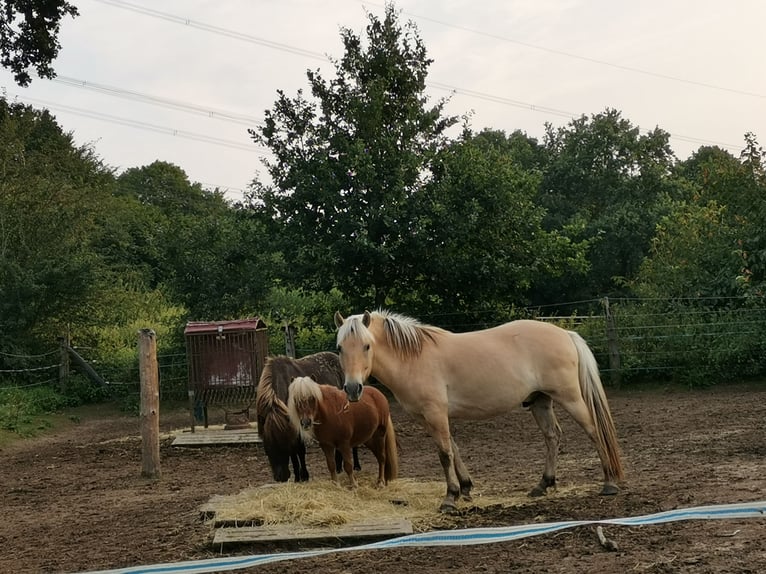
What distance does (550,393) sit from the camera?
573cm

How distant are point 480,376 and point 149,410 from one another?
13.4 ft

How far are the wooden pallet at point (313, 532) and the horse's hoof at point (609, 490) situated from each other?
4.97 feet

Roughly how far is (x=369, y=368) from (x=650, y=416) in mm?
5891

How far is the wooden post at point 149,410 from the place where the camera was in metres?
7.91

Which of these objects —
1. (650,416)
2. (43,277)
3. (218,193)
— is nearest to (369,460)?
(650,416)

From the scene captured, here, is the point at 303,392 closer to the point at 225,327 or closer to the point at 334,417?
the point at 334,417

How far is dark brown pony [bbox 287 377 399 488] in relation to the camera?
5875 mm

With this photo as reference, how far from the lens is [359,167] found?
12.5 meters

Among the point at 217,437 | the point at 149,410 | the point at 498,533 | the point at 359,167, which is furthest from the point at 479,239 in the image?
the point at 498,533

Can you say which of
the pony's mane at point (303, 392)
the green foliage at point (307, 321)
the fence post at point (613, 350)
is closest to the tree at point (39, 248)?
the green foliage at point (307, 321)

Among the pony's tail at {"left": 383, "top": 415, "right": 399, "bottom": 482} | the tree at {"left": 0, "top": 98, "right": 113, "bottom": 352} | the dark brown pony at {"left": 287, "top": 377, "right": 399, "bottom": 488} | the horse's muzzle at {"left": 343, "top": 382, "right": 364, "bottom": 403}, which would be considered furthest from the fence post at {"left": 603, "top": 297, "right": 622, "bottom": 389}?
the tree at {"left": 0, "top": 98, "right": 113, "bottom": 352}

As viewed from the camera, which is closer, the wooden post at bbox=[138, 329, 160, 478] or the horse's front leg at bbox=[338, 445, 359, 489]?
the horse's front leg at bbox=[338, 445, 359, 489]

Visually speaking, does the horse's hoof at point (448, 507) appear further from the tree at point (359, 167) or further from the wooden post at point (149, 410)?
the tree at point (359, 167)

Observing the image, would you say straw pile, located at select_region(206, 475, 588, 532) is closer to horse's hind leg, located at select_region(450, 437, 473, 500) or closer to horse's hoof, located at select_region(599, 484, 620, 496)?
horse's hind leg, located at select_region(450, 437, 473, 500)
